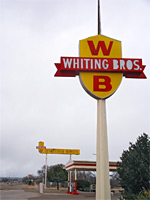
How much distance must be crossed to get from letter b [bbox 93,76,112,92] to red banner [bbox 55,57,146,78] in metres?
0.47

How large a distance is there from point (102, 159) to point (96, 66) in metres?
5.30

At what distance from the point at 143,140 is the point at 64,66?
20.9 feet

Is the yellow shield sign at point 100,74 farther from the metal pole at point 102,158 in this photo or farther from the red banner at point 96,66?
the metal pole at point 102,158

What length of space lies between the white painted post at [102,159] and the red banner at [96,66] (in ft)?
6.96

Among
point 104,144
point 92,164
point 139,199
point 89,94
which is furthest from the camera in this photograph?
point 92,164

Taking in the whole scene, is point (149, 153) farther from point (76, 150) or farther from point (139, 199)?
point (76, 150)

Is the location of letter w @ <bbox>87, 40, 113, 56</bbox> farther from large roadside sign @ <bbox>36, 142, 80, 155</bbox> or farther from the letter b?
large roadside sign @ <bbox>36, 142, 80, 155</bbox>

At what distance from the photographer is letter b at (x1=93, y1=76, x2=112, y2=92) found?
15.3 meters

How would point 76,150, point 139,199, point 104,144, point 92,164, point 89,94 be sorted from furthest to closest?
point 76,150 < point 92,164 < point 89,94 < point 104,144 < point 139,199

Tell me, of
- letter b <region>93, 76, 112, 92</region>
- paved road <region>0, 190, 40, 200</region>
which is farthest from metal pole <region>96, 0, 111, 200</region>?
paved road <region>0, 190, 40, 200</region>

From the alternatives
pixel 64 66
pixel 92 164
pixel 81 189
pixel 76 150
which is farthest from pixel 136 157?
pixel 81 189

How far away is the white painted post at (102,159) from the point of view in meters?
13.9

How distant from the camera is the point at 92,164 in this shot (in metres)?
31.9

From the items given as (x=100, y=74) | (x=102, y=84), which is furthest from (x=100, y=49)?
(x=102, y=84)
